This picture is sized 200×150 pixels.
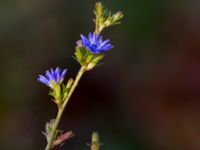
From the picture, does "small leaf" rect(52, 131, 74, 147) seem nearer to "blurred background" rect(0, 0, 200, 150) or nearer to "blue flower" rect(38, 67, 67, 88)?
"blue flower" rect(38, 67, 67, 88)

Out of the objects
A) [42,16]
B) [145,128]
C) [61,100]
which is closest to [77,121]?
[145,128]

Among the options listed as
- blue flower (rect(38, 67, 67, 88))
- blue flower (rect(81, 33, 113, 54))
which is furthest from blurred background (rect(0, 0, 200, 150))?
blue flower (rect(81, 33, 113, 54))

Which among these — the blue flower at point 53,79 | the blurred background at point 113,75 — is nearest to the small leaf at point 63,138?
the blue flower at point 53,79

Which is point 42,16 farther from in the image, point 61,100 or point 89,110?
point 61,100

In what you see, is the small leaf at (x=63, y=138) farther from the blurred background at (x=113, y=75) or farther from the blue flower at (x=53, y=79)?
the blurred background at (x=113, y=75)

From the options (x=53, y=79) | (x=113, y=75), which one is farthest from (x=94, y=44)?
(x=113, y=75)

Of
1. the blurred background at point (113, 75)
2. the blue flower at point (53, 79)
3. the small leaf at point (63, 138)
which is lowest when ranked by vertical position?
the small leaf at point (63, 138)

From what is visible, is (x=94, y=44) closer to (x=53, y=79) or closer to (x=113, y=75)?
(x=53, y=79)

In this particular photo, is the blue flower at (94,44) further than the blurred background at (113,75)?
No

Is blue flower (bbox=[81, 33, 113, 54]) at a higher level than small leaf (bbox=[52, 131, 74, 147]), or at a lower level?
higher
